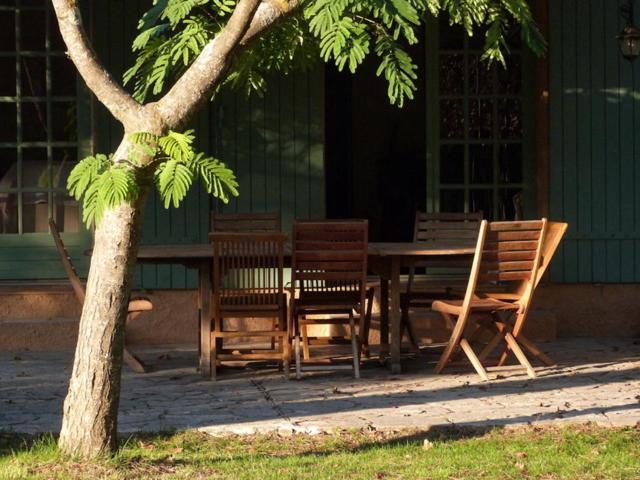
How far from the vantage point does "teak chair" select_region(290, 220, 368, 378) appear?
8.83m

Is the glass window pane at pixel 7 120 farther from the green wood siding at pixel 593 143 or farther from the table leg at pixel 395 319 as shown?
the green wood siding at pixel 593 143

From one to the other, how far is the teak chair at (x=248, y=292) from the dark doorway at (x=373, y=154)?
6060mm

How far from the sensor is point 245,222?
10258mm

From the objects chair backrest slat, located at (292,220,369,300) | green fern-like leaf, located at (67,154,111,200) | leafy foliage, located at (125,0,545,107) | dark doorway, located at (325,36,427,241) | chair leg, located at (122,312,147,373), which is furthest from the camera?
dark doorway, located at (325,36,427,241)

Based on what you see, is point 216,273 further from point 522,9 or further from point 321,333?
point 522,9

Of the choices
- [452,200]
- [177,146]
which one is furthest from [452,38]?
[177,146]

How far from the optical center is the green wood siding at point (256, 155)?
10.8m

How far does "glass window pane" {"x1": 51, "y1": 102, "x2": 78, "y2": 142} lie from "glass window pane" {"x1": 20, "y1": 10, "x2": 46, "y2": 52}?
1.59 ft

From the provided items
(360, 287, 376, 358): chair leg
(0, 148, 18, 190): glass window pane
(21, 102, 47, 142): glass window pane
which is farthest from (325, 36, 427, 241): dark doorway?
(360, 287, 376, 358): chair leg

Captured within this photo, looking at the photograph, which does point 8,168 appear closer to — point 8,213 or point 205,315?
point 8,213

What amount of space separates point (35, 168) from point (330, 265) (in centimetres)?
319

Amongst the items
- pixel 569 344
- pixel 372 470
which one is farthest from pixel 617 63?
pixel 372 470

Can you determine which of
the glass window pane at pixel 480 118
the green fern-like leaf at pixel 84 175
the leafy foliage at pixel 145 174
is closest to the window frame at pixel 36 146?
the glass window pane at pixel 480 118

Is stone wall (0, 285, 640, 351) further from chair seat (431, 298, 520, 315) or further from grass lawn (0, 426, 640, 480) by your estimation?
grass lawn (0, 426, 640, 480)
